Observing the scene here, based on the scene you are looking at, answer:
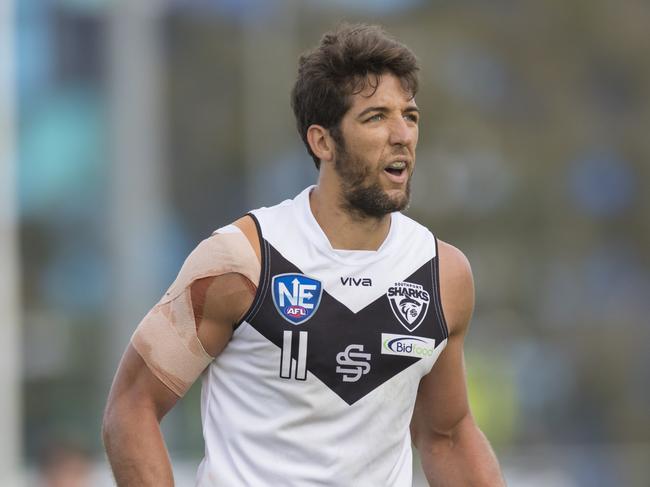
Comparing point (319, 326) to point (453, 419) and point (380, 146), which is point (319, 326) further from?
point (453, 419)

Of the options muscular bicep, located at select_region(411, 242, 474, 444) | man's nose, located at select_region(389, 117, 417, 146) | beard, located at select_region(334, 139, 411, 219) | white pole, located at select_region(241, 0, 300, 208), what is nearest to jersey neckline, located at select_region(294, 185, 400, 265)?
beard, located at select_region(334, 139, 411, 219)

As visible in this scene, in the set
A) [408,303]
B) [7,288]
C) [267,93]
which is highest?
[408,303]

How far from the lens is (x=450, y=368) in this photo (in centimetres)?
589

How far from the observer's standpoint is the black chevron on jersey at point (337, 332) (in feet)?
18.2

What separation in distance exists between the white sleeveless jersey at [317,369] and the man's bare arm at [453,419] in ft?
0.48

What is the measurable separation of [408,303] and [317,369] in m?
0.39

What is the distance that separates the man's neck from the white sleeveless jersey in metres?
0.04

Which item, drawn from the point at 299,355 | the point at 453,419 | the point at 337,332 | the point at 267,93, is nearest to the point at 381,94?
the point at 337,332

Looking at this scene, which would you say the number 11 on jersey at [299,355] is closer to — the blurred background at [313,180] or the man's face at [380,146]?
the man's face at [380,146]

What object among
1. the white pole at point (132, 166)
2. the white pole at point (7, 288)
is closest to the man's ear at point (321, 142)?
the white pole at point (7, 288)

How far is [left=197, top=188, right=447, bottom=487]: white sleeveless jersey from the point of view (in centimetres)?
556

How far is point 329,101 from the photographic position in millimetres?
5727

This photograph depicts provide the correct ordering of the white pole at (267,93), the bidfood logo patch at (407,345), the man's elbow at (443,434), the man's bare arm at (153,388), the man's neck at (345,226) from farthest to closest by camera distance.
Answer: the white pole at (267,93) < the man's elbow at (443,434) < the man's neck at (345,226) < the bidfood logo patch at (407,345) < the man's bare arm at (153,388)

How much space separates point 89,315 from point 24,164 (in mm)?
2482
